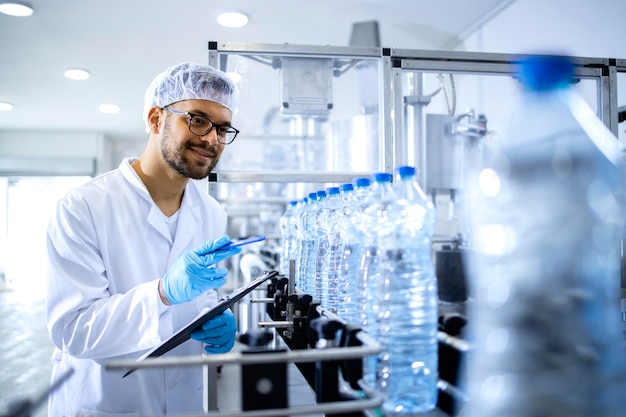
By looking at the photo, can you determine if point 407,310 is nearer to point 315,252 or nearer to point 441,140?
point 315,252

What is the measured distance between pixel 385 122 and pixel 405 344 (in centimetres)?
95

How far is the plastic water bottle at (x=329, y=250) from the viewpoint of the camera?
111 centimetres

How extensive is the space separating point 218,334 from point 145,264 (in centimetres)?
32

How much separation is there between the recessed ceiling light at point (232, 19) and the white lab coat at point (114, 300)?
199 centimetres

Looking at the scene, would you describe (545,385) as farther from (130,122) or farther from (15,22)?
(130,122)

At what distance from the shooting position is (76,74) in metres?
4.36

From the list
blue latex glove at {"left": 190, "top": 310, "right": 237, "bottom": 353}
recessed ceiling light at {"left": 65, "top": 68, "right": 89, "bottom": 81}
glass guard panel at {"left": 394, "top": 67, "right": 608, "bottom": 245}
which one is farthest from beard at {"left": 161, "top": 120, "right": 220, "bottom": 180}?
recessed ceiling light at {"left": 65, "top": 68, "right": 89, "bottom": 81}

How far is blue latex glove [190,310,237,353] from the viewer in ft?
4.17

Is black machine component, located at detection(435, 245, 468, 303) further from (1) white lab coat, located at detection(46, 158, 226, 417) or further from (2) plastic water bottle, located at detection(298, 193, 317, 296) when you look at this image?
(1) white lab coat, located at detection(46, 158, 226, 417)

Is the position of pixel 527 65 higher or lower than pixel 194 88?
lower

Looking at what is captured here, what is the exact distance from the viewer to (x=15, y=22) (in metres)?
3.21

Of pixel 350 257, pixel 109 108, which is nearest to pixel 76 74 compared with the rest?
pixel 109 108

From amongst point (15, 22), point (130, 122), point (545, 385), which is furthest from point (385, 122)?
point (130, 122)

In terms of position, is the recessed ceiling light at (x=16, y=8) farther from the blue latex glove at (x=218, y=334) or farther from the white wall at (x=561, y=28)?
the white wall at (x=561, y=28)
